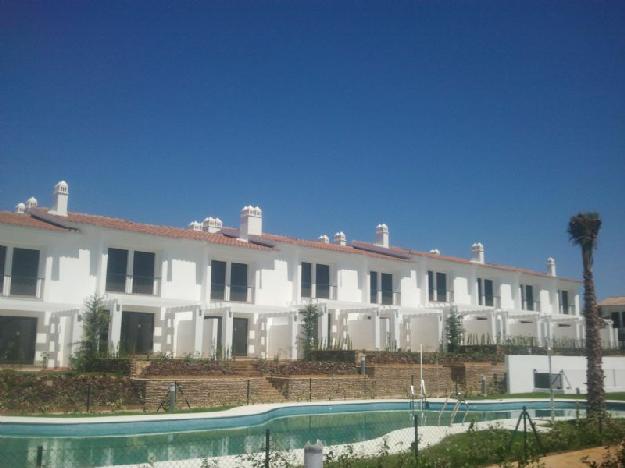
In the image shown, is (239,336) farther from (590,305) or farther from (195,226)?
(590,305)

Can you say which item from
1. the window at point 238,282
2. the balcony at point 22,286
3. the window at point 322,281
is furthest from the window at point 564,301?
the balcony at point 22,286

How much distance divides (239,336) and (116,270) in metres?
7.63

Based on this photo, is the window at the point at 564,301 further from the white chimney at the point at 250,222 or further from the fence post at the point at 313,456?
the fence post at the point at 313,456

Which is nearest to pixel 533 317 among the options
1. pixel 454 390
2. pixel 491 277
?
pixel 491 277

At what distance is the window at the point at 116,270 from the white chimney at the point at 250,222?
8256 millimetres

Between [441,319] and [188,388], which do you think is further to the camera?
[441,319]

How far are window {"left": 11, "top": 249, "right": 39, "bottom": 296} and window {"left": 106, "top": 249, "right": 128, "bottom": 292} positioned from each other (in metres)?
3.27

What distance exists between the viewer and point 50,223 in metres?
31.0

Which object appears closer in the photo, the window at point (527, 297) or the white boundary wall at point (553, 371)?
the white boundary wall at point (553, 371)

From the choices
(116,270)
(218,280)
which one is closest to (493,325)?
(218,280)

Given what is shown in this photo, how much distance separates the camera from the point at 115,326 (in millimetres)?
28656

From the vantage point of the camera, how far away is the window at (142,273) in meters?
32.2

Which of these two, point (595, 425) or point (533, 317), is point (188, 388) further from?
point (533, 317)

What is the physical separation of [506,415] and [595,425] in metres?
9.02
